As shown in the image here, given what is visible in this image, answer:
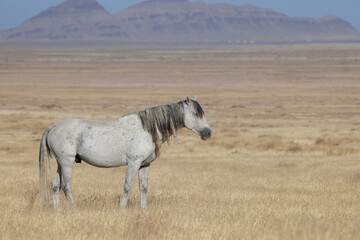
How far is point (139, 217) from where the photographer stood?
25.6 ft

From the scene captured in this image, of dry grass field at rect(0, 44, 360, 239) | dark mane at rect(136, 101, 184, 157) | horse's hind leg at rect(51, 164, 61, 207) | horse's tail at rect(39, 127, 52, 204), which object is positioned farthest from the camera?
horse's tail at rect(39, 127, 52, 204)

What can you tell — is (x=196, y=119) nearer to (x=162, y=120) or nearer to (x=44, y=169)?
(x=162, y=120)

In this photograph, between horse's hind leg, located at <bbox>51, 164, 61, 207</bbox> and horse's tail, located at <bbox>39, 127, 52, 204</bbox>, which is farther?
horse's tail, located at <bbox>39, 127, 52, 204</bbox>

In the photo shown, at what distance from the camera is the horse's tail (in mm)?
9359

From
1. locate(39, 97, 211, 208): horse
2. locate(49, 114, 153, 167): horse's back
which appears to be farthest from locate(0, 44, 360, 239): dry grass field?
locate(49, 114, 153, 167): horse's back

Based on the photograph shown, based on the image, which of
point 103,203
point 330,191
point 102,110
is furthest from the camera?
point 102,110

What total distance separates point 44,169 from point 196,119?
7.50 ft

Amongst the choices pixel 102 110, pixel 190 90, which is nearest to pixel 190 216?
pixel 102 110

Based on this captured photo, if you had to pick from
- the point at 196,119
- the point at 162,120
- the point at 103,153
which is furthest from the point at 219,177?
the point at 103,153

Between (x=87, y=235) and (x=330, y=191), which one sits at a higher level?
(x=87, y=235)

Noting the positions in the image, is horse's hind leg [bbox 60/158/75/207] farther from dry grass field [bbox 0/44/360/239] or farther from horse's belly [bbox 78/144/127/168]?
dry grass field [bbox 0/44/360/239]

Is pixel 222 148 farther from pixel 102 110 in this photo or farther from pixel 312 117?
pixel 102 110

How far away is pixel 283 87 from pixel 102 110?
31006 mm

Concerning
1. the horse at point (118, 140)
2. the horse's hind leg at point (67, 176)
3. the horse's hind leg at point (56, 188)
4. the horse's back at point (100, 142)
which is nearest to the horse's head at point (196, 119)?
the horse at point (118, 140)
